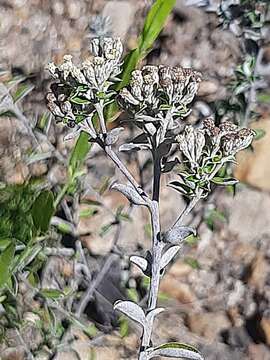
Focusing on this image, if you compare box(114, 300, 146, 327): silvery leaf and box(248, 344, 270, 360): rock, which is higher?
box(114, 300, 146, 327): silvery leaf

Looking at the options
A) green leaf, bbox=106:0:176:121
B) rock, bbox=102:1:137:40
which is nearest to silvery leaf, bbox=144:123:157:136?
green leaf, bbox=106:0:176:121

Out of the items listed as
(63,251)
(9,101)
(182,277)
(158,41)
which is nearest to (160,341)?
(182,277)


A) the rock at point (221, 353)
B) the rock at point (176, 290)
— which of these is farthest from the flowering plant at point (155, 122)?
the rock at point (176, 290)

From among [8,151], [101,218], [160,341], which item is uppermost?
[8,151]

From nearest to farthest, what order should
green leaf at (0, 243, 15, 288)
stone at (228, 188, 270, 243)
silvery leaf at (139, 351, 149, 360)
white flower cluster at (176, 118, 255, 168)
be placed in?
1. white flower cluster at (176, 118, 255, 168)
2. silvery leaf at (139, 351, 149, 360)
3. green leaf at (0, 243, 15, 288)
4. stone at (228, 188, 270, 243)

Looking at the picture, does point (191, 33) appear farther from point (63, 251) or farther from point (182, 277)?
point (63, 251)

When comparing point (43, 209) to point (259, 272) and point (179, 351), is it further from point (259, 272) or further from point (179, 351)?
point (259, 272)

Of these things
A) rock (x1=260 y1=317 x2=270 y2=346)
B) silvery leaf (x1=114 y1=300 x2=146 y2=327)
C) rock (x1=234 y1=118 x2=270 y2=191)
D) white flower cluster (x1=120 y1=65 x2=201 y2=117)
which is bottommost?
rock (x1=260 y1=317 x2=270 y2=346)

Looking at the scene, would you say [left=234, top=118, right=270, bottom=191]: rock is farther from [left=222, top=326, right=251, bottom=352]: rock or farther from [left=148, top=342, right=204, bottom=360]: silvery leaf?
[left=148, top=342, right=204, bottom=360]: silvery leaf
